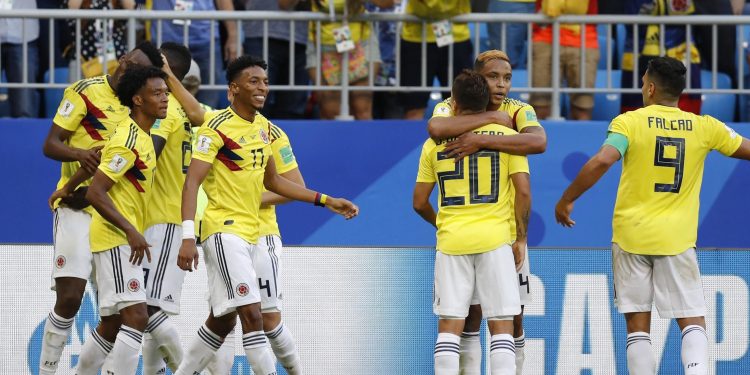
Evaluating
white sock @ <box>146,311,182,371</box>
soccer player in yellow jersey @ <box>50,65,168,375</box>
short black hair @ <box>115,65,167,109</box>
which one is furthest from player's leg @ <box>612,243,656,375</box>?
short black hair @ <box>115,65,167,109</box>

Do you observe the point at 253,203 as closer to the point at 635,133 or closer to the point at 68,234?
the point at 68,234

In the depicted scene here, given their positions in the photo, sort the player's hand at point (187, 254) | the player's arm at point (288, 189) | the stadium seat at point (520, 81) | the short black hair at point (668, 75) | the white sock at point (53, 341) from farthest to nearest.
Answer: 1. the stadium seat at point (520, 81)
2. the white sock at point (53, 341)
3. the player's arm at point (288, 189)
4. the short black hair at point (668, 75)
5. the player's hand at point (187, 254)

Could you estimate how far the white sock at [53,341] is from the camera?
9844 millimetres

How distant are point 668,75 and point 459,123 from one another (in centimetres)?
144

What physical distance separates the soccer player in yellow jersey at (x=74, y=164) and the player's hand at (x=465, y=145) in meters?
2.22

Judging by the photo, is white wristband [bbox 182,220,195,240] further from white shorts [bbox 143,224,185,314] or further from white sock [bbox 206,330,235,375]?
white sock [bbox 206,330,235,375]

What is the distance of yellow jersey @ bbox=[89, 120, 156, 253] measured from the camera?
9242 mm

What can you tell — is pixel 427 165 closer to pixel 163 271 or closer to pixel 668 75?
pixel 668 75

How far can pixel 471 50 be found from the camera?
42.7ft

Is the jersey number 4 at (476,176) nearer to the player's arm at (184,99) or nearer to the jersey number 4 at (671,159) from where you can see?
the jersey number 4 at (671,159)

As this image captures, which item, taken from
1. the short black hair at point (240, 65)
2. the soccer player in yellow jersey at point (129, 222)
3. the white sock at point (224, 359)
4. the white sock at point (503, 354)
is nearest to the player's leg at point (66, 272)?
the soccer player in yellow jersey at point (129, 222)

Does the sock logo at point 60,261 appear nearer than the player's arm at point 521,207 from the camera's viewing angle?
→ No

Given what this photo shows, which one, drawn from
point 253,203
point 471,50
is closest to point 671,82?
point 253,203

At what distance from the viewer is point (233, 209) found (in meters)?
9.32
